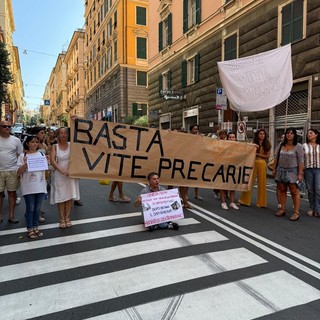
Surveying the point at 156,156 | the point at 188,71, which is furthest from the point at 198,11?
the point at 156,156

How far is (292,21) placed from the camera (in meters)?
13.6

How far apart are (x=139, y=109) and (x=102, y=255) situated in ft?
113

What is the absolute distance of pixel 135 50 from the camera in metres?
38.6

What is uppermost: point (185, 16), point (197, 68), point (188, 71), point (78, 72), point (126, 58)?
point (78, 72)

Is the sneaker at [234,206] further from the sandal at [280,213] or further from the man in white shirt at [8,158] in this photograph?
the man in white shirt at [8,158]

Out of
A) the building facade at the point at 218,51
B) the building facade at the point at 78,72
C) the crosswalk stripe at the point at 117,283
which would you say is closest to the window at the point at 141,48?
the building facade at the point at 218,51

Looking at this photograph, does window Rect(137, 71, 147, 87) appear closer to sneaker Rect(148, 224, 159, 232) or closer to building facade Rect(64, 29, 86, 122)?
building facade Rect(64, 29, 86, 122)

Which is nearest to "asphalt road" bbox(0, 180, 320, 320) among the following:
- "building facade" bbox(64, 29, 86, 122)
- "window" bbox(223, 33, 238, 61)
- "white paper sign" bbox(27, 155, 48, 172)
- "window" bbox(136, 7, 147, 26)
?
"white paper sign" bbox(27, 155, 48, 172)

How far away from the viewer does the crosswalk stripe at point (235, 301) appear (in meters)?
3.13

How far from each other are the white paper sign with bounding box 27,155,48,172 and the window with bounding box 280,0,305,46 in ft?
38.7

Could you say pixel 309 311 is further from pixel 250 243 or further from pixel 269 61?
pixel 269 61

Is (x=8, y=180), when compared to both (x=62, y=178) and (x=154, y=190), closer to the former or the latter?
(x=62, y=178)

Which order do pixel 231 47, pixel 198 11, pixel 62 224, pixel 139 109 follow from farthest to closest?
pixel 139 109 → pixel 198 11 → pixel 231 47 → pixel 62 224

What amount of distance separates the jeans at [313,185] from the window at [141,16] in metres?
35.7
